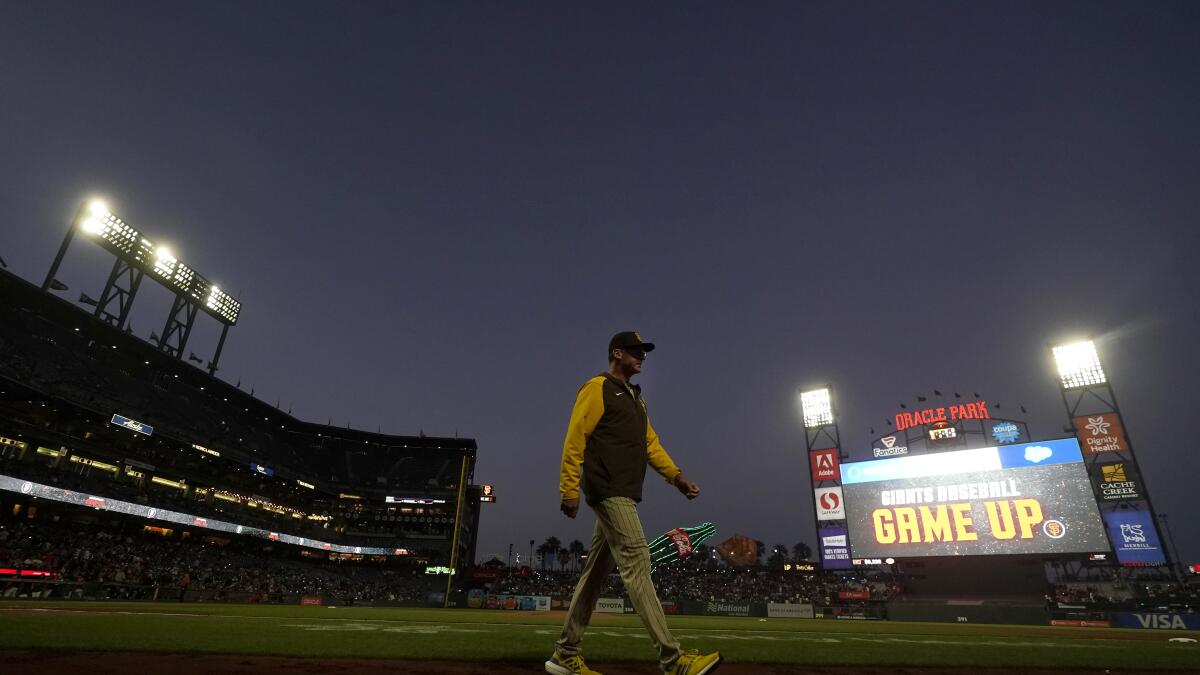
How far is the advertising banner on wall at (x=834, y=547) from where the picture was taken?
38062mm

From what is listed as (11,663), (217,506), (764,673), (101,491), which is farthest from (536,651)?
(217,506)

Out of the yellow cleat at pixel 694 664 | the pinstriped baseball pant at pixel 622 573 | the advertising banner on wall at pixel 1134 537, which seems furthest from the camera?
the advertising banner on wall at pixel 1134 537

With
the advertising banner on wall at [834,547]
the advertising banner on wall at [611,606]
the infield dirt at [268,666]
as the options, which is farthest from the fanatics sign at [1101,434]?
the infield dirt at [268,666]

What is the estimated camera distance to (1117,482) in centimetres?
3397

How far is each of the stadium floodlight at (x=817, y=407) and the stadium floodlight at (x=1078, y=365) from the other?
15.1 metres

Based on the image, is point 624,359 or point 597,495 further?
point 624,359

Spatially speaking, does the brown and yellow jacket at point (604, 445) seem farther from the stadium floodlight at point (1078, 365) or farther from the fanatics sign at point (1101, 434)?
the stadium floodlight at point (1078, 365)

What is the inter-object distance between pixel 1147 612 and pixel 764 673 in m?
30.0

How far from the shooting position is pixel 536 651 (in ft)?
19.3

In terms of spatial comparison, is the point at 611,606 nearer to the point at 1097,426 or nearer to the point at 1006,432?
the point at 1006,432

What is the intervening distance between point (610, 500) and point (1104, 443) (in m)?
44.1

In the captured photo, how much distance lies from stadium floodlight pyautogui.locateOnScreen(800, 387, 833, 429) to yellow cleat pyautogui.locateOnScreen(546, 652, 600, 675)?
146 ft

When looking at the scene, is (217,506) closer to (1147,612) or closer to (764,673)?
(764,673)

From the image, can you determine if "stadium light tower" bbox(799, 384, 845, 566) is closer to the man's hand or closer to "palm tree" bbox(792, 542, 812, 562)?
the man's hand
